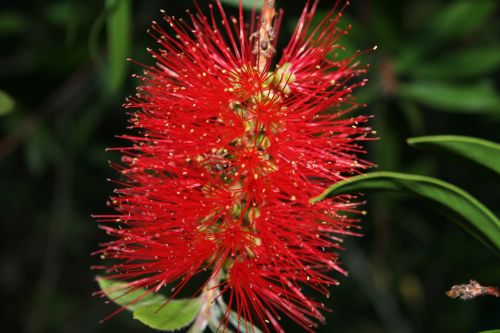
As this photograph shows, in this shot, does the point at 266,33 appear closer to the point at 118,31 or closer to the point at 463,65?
the point at 118,31

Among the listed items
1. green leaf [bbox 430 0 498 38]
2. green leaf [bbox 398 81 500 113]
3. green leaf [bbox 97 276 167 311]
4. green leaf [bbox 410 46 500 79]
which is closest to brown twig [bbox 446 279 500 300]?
green leaf [bbox 97 276 167 311]

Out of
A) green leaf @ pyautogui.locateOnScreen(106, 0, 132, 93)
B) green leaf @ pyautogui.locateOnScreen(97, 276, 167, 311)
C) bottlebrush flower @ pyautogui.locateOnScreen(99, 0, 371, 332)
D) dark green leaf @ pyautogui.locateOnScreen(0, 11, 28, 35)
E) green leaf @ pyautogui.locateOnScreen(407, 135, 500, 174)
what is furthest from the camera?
dark green leaf @ pyautogui.locateOnScreen(0, 11, 28, 35)

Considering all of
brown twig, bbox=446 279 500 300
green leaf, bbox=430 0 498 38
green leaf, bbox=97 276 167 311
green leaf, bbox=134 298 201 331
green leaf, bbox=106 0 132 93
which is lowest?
brown twig, bbox=446 279 500 300

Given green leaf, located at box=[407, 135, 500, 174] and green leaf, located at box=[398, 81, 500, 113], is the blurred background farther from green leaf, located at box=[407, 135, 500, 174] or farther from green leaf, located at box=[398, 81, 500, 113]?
green leaf, located at box=[407, 135, 500, 174]

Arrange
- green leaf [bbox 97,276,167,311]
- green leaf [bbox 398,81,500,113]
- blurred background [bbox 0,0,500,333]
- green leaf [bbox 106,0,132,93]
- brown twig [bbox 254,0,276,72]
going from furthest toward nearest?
blurred background [bbox 0,0,500,333] → green leaf [bbox 398,81,500,113] → green leaf [bbox 106,0,132,93] → green leaf [bbox 97,276,167,311] → brown twig [bbox 254,0,276,72]

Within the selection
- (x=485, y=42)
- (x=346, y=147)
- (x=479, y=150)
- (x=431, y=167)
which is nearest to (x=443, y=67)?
(x=431, y=167)

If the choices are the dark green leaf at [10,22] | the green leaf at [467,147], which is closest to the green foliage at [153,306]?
the green leaf at [467,147]

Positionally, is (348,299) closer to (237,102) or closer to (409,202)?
(409,202)

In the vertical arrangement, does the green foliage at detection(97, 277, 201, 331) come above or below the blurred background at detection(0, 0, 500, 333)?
below
